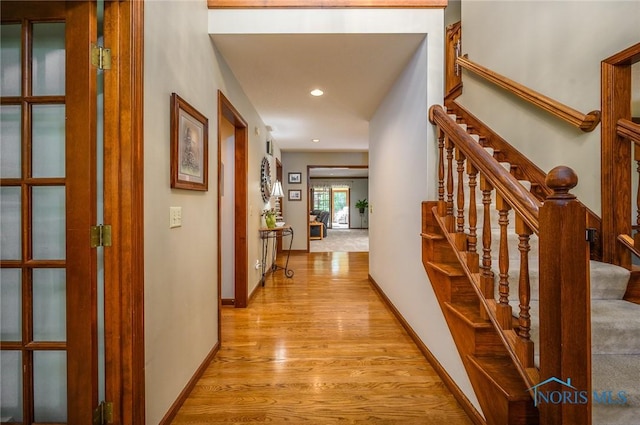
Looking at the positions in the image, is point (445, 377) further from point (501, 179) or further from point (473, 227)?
point (501, 179)

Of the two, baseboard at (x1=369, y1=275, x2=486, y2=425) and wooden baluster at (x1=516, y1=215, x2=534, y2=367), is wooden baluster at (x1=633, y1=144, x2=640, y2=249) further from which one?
baseboard at (x1=369, y1=275, x2=486, y2=425)

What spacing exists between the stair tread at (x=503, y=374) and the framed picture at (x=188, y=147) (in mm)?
1840

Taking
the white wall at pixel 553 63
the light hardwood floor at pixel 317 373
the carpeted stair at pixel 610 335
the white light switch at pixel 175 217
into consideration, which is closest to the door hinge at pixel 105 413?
the light hardwood floor at pixel 317 373

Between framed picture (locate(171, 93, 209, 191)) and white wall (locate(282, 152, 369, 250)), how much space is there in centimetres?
483

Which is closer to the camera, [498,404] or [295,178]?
[498,404]

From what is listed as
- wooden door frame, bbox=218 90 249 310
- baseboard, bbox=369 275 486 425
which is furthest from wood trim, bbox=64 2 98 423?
wooden door frame, bbox=218 90 249 310

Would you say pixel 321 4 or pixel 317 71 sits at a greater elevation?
pixel 321 4

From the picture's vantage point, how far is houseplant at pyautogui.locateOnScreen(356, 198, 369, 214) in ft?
44.8

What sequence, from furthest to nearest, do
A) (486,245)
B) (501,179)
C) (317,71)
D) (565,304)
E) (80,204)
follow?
(317,71), (486,245), (501,179), (80,204), (565,304)

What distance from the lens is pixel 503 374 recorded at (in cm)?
132

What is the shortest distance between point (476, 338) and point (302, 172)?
580 cm

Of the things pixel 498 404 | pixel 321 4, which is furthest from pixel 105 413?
pixel 321 4

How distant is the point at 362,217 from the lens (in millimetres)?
14188

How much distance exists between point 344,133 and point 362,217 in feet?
30.7
